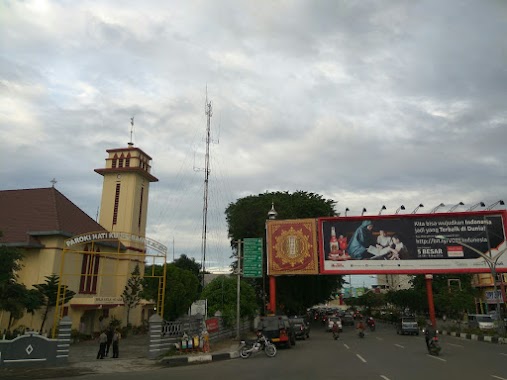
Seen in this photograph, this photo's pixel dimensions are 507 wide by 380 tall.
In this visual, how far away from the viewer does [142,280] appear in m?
31.4

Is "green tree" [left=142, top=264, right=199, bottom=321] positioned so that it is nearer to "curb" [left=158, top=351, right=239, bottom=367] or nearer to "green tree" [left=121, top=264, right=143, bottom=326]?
"green tree" [left=121, top=264, right=143, bottom=326]

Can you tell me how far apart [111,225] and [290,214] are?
1786cm

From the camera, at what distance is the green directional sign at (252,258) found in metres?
26.8

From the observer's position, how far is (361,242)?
33.0 metres

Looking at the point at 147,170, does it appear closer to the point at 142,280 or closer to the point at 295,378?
the point at 142,280

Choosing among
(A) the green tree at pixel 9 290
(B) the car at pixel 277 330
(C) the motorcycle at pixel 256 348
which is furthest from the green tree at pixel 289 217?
(A) the green tree at pixel 9 290

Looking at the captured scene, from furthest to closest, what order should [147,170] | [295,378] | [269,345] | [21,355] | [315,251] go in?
[147,170], [315,251], [269,345], [21,355], [295,378]

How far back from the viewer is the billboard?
31.3 metres

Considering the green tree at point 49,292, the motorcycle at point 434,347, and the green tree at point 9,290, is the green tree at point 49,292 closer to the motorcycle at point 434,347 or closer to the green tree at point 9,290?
the green tree at point 9,290

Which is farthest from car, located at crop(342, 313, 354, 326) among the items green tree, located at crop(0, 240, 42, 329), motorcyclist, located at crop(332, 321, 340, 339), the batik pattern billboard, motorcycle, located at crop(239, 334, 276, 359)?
green tree, located at crop(0, 240, 42, 329)

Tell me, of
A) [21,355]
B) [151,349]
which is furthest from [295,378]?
[21,355]

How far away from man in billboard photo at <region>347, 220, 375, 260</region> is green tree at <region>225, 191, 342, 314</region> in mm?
8910

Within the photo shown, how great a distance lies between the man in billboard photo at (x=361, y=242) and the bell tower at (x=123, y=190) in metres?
18.9

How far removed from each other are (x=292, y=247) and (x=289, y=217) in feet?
25.2
